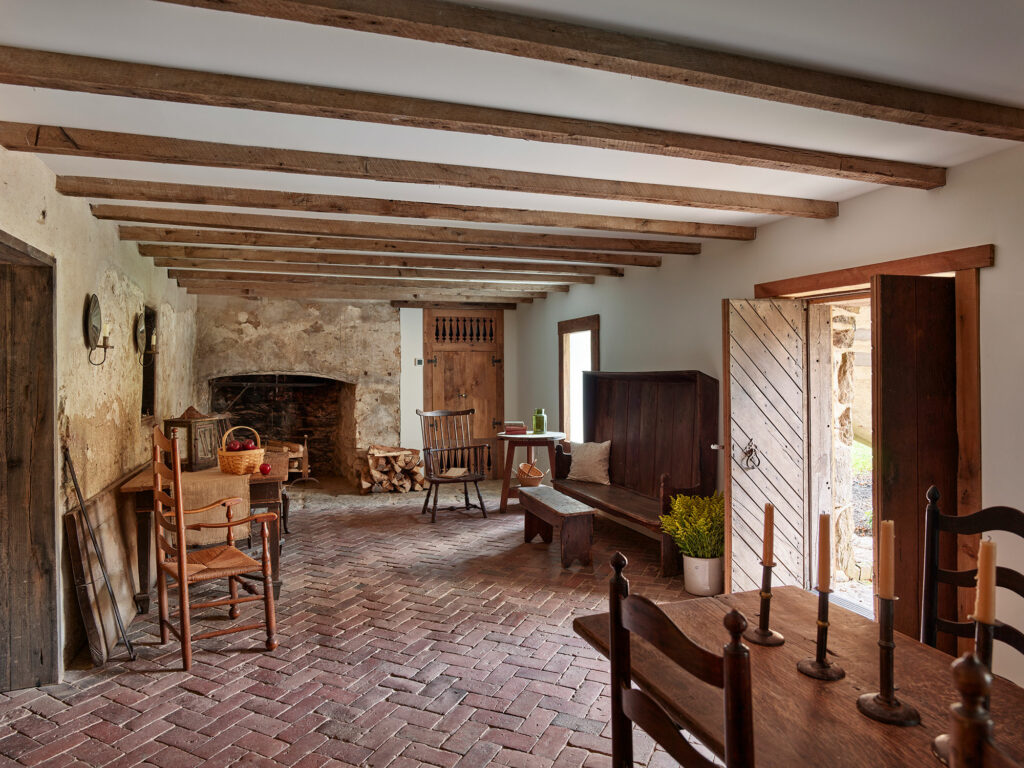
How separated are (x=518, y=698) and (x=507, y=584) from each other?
1570 millimetres

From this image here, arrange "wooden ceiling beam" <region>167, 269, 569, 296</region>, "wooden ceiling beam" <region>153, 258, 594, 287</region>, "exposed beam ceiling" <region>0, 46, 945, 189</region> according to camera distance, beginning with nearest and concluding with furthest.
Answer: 1. "exposed beam ceiling" <region>0, 46, 945, 189</region>
2. "wooden ceiling beam" <region>153, 258, 594, 287</region>
3. "wooden ceiling beam" <region>167, 269, 569, 296</region>

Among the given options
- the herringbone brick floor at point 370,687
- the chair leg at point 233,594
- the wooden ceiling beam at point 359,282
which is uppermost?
the wooden ceiling beam at point 359,282

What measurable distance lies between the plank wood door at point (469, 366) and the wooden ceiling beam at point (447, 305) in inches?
2.3

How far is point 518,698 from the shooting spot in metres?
2.96

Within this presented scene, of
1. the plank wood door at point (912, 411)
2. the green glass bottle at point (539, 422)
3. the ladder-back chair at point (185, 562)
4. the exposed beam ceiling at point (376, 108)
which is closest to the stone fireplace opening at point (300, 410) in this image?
the green glass bottle at point (539, 422)

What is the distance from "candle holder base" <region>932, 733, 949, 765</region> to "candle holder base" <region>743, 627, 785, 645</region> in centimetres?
54

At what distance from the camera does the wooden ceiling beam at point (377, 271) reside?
18.7 ft

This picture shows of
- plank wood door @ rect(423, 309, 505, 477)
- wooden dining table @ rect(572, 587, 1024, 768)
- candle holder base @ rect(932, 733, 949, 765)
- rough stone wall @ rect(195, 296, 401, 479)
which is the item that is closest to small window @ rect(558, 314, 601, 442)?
plank wood door @ rect(423, 309, 505, 477)

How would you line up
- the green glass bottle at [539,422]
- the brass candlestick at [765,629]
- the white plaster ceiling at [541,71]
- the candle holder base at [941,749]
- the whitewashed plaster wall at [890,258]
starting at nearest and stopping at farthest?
1. the candle holder base at [941,749]
2. the white plaster ceiling at [541,71]
3. the brass candlestick at [765,629]
4. the whitewashed plaster wall at [890,258]
5. the green glass bottle at [539,422]

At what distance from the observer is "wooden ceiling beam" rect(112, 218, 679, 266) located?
3.99m

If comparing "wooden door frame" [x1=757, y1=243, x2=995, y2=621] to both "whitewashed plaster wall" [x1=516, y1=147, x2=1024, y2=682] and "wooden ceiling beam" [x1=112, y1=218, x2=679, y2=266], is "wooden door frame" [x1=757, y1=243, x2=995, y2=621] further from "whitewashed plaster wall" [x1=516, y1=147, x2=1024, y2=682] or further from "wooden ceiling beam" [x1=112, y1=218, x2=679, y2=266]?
"wooden ceiling beam" [x1=112, y1=218, x2=679, y2=266]

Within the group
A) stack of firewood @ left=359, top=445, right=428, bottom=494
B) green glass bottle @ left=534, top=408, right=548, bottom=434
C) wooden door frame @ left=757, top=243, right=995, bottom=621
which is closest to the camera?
wooden door frame @ left=757, top=243, right=995, bottom=621

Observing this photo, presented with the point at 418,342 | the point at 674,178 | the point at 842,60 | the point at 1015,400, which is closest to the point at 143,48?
the point at 842,60

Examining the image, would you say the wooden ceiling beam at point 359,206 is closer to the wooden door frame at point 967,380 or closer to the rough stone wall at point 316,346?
the wooden door frame at point 967,380
